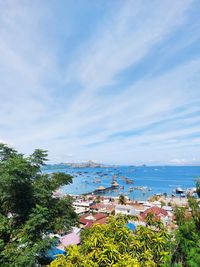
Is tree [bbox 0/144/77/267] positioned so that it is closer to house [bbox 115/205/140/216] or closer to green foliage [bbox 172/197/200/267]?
green foliage [bbox 172/197/200/267]

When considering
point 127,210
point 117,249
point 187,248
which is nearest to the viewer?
point 117,249

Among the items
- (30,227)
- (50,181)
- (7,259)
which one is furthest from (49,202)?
(7,259)

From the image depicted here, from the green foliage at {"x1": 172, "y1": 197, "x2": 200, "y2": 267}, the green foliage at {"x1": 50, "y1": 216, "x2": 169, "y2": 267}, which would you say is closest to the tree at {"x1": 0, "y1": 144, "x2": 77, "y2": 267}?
the green foliage at {"x1": 50, "y1": 216, "x2": 169, "y2": 267}

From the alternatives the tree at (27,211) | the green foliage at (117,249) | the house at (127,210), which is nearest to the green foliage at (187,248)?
the green foliage at (117,249)

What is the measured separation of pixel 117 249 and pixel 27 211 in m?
6.50

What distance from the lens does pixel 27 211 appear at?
10555 mm

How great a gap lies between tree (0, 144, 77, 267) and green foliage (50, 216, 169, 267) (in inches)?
154

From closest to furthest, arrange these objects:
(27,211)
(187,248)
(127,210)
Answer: (27,211) < (187,248) < (127,210)

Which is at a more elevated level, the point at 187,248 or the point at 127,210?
the point at 187,248

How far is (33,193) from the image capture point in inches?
427

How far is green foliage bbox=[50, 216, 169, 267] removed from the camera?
15.3 ft

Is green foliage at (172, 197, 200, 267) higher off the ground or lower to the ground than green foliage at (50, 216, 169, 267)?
lower

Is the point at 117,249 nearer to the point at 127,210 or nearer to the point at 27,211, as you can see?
the point at 27,211

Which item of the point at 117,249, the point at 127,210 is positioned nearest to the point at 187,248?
the point at 117,249
